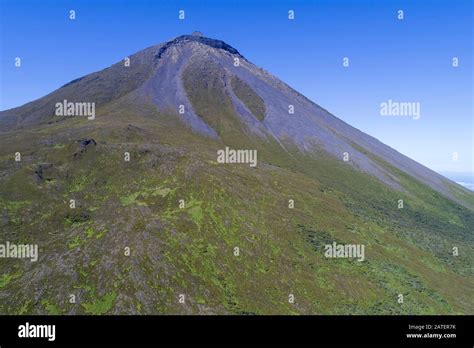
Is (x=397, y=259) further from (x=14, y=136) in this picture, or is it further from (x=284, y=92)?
(x=284, y=92)

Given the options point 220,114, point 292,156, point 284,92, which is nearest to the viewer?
point 292,156

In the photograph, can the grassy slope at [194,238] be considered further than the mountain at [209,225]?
No

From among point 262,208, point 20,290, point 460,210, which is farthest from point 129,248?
point 460,210

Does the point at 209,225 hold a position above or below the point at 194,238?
above

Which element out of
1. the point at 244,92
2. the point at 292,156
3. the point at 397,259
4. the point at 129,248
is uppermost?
the point at 244,92
